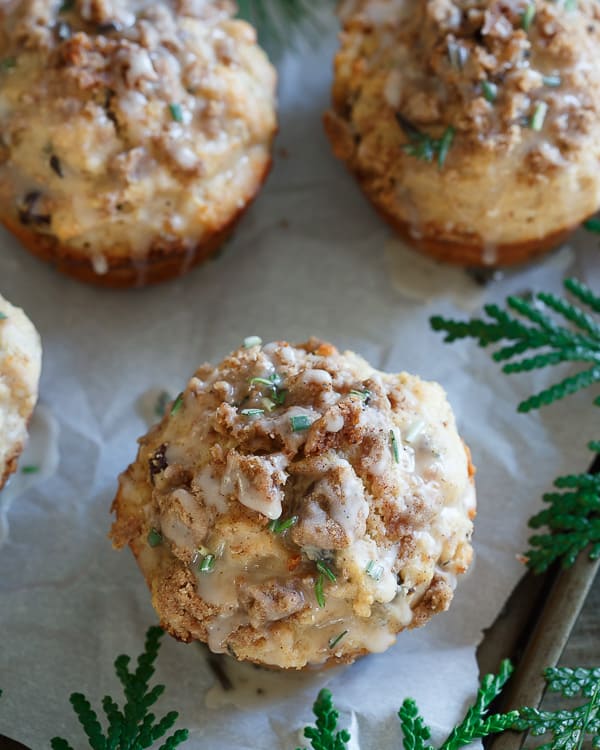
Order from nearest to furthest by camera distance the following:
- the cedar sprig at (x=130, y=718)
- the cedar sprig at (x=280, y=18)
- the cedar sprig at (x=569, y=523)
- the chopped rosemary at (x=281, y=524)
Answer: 1. the chopped rosemary at (x=281, y=524)
2. the cedar sprig at (x=130, y=718)
3. the cedar sprig at (x=569, y=523)
4. the cedar sprig at (x=280, y=18)

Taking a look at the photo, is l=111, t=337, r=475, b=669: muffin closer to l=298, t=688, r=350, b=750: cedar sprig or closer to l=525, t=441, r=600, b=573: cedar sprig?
l=298, t=688, r=350, b=750: cedar sprig

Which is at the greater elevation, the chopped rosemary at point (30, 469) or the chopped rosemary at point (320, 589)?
the chopped rosemary at point (320, 589)

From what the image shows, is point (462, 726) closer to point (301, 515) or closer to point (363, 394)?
point (301, 515)

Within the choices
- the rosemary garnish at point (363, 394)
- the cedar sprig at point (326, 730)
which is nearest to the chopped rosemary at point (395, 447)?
the rosemary garnish at point (363, 394)

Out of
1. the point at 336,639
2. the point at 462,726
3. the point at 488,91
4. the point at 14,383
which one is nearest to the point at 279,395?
the point at 336,639

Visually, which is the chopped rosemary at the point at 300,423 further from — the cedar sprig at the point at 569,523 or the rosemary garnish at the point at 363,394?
the cedar sprig at the point at 569,523

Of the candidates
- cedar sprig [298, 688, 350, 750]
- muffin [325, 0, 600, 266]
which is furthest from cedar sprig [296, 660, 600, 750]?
muffin [325, 0, 600, 266]
